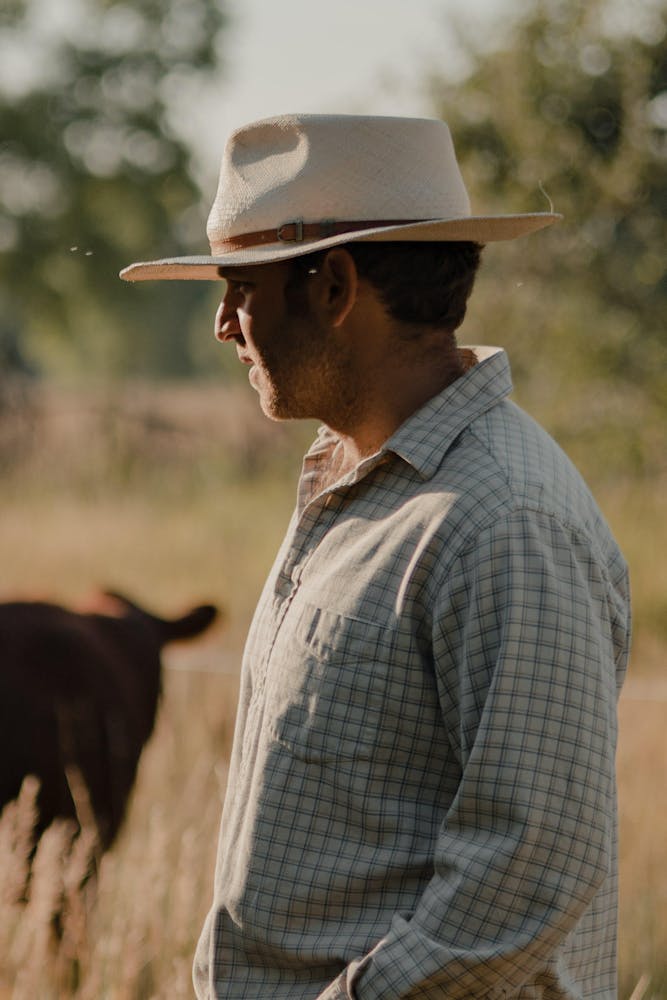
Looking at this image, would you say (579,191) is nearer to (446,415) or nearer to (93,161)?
(446,415)

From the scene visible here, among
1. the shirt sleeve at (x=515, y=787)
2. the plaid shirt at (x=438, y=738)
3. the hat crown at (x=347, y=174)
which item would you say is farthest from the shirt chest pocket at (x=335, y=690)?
the hat crown at (x=347, y=174)

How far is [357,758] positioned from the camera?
1479mm

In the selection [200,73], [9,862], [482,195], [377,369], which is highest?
[200,73]

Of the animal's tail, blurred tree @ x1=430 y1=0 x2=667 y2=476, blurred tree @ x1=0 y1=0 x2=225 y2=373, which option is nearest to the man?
the animal's tail

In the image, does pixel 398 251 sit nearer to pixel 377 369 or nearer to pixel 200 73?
pixel 377 369

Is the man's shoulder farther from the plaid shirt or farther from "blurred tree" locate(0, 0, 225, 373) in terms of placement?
"blurred tree" locate(0, 0, 225, 373)

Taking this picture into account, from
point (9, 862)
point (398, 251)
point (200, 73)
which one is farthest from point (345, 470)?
point (200, 73)

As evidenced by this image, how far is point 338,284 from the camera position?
1.62 meters

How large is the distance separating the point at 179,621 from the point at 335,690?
2.28 m

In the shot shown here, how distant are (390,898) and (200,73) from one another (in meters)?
26.0

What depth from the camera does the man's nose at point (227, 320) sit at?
171cm

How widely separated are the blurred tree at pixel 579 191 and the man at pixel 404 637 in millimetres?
5251

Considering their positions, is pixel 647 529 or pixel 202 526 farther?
pixel 202 526

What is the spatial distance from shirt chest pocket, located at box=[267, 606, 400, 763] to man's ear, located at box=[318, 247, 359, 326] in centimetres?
40
